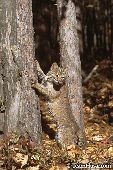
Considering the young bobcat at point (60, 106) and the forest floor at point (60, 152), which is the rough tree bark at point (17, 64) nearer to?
the forest floor at point (60, 152)

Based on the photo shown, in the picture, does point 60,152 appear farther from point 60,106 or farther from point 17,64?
point 17,64

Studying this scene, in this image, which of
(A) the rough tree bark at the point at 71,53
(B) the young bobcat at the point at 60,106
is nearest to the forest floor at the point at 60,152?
(B) the young bobcat at the point at 60,106

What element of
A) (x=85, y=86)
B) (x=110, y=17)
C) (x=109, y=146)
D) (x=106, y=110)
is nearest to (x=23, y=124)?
(x=109, y=146)

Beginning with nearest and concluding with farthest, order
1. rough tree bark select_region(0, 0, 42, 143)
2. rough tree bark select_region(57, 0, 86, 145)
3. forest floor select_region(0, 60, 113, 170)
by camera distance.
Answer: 1. forest floor select_region(0, 60, 113, 170)
2. rough tree bark select_region(0, 0, 42, 143)
3. rough tree bark select_region(57, 0, 86, 145)

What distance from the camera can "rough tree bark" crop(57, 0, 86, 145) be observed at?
7148 millimetres

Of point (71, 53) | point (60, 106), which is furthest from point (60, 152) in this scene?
point (71, 53)

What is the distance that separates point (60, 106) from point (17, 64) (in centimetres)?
119

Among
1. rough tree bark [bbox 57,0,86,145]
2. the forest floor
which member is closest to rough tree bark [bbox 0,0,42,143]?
the forest floor

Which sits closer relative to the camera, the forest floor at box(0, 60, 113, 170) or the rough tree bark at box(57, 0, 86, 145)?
the forest floor at box(0, 60, 113, 170)

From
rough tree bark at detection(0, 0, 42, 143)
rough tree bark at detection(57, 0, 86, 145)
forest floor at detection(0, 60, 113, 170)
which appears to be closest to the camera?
forest floor at detection(0, 60, 113, 170)

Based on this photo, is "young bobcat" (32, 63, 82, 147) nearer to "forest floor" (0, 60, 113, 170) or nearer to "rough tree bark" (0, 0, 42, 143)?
"forest floor" (0, 60, 113, 170)

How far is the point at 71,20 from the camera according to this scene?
23.5 ft

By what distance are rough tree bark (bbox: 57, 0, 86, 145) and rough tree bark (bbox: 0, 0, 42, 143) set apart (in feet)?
2.38

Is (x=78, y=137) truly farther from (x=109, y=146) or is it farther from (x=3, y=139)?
(x=3, y=139)
